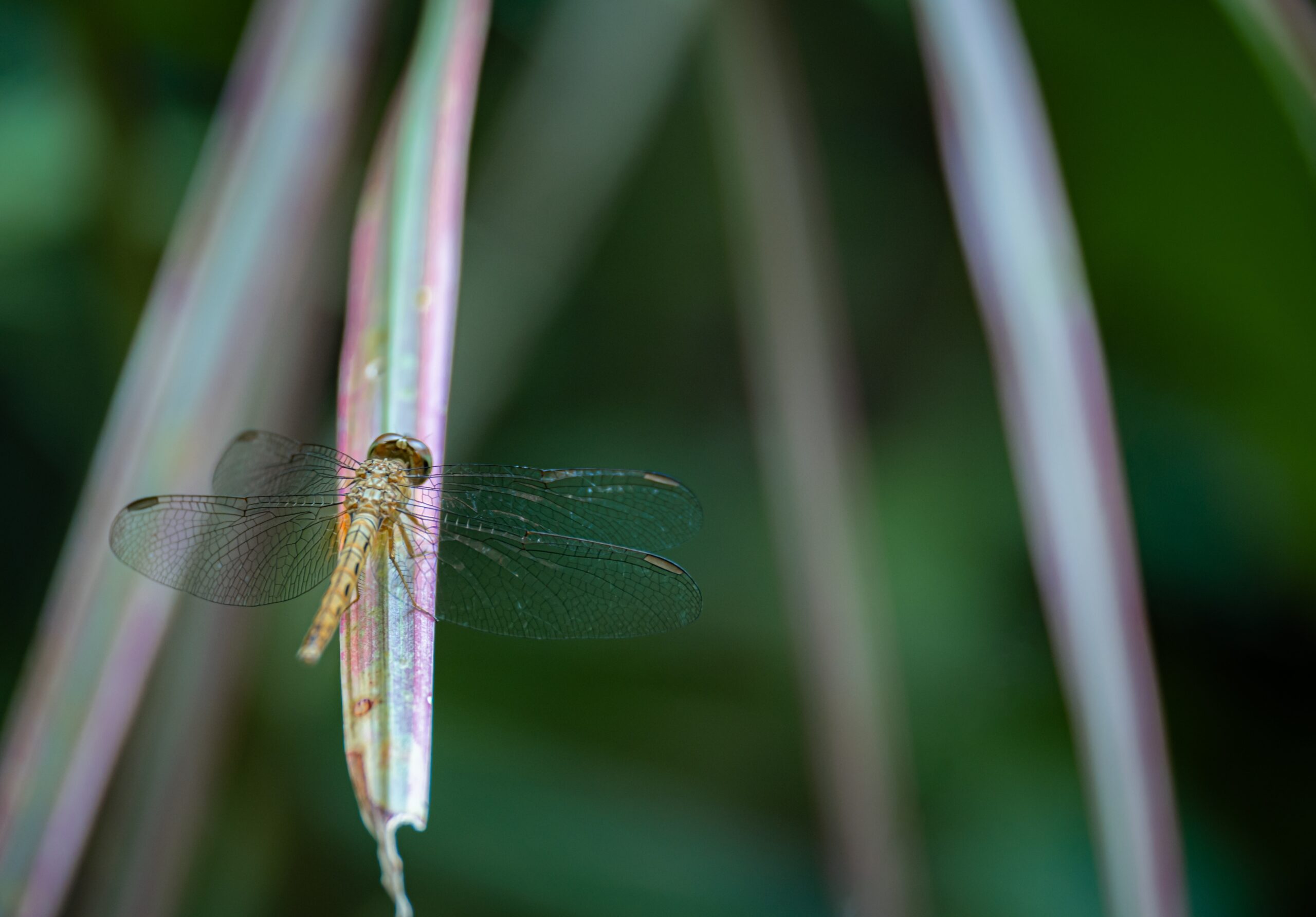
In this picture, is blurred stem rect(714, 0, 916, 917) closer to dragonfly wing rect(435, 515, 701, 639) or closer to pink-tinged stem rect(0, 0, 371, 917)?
dragonfly wing rect(435, 515, 701, 639)

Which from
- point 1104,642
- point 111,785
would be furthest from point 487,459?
point 1104,642

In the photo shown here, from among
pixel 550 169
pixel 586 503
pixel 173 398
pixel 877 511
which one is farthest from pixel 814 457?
pixel 173 398

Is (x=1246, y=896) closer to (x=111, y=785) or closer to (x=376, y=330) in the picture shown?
(x=376, y=330)

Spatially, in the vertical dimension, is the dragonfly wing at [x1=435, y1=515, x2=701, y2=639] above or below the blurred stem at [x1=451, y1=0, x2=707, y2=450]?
below

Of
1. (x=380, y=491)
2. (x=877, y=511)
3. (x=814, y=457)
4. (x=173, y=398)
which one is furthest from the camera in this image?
(x=877, y=511)

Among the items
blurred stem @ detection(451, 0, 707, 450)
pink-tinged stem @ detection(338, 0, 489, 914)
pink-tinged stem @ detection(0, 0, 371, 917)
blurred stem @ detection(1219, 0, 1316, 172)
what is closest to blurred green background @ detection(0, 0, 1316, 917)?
blurred stem @ detection(451, 0, 707, 450)

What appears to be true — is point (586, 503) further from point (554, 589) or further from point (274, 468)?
point (274, 468)

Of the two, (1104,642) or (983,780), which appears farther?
(983,780)

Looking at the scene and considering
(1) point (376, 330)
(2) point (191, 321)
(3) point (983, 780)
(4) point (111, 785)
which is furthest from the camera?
(3) point (983, 780)
